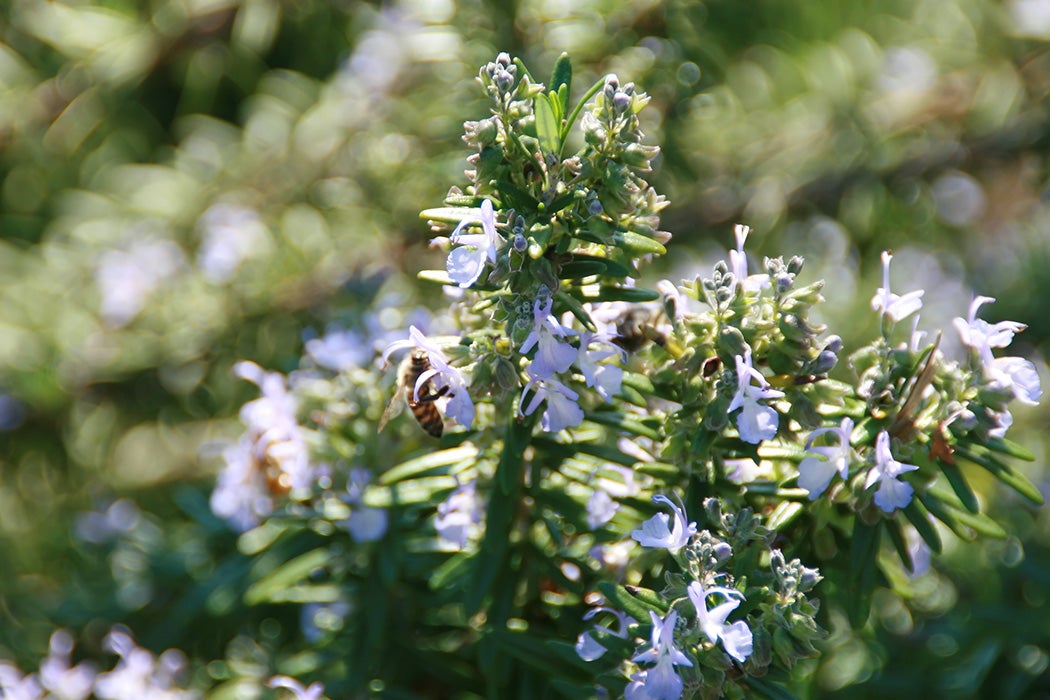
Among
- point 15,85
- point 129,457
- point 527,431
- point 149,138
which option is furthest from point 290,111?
point 527,431

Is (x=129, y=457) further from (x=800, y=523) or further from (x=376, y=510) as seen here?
(x=800, y=523)

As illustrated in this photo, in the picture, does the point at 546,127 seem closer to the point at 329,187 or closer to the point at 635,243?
the point at 635,243

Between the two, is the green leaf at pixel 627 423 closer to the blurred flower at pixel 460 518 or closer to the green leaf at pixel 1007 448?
the blurred flower at pixel 460 518

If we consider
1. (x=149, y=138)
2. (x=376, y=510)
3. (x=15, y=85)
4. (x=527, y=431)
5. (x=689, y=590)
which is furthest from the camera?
(x=149, y=138)

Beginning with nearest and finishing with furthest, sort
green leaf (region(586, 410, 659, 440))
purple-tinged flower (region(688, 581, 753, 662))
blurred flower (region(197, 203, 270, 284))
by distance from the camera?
1. purple-tinged flower (region(688, 581, 753, 662))
2. green leaf (region(586, 410, 659, 440))
3. blurred flower (region(197, 203, 270, 284))

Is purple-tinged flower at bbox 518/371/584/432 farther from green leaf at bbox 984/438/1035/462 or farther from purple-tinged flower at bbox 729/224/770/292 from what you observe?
green leaf at bbox 984/438/1035/462

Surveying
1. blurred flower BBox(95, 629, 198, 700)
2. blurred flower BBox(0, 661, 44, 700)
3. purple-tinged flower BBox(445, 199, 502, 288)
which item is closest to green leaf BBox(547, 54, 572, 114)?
purple-tinged flower BBox(445, 199, 502, 288)

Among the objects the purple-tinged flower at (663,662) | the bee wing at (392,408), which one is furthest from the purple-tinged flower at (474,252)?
the purple-tinged flower at (663,662)
